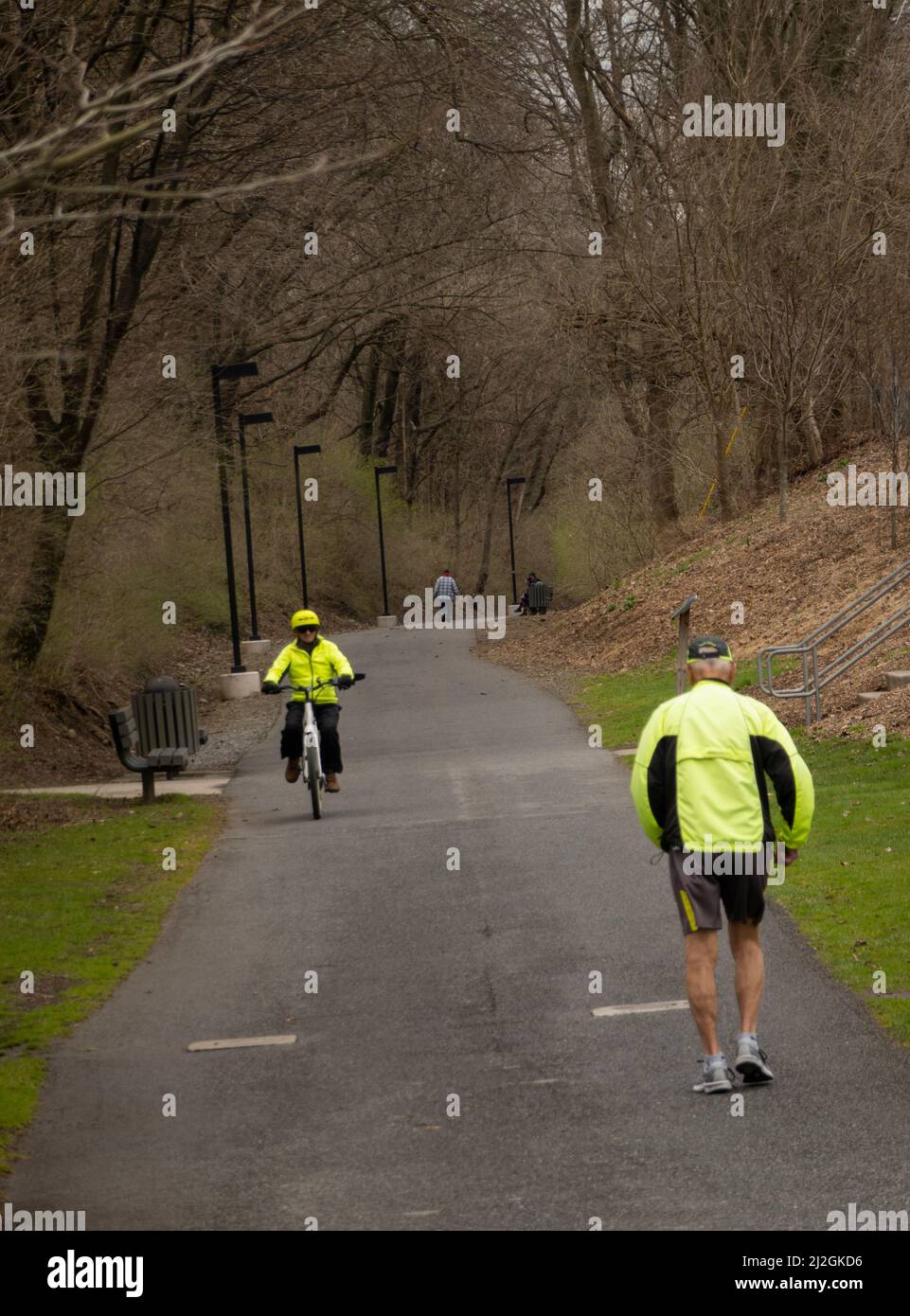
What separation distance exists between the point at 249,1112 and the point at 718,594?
2518 cm

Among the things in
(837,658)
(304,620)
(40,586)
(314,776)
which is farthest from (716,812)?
(40,586)

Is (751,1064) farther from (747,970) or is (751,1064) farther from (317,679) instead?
(317,679)

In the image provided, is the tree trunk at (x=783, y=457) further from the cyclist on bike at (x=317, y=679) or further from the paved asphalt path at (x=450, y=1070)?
the paved asphalt path at (x=450, y=1070)

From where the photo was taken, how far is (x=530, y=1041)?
8836mm

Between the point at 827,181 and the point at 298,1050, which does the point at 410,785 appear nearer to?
the point at 298,1050

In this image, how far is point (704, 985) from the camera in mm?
7816

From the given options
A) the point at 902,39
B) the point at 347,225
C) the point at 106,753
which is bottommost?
the point at 106,753

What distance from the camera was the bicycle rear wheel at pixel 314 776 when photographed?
17.0 metres

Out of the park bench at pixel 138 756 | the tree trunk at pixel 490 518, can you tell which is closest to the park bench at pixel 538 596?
the tree trunk at pixel 490 518

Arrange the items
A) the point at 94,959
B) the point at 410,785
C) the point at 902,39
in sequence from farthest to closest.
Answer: the point at 902,39 < the point at 410,785 < the point at 94,959

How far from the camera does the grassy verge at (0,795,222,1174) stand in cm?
959

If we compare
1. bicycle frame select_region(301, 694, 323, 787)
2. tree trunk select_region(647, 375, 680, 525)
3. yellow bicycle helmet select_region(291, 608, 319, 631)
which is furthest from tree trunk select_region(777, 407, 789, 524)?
bicycle frame select_region(301, 694, 323, 787)

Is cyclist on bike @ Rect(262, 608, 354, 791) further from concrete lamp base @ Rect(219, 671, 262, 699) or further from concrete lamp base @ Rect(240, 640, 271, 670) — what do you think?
concrete lamp base @ Rect(240, 640, 271, 670)

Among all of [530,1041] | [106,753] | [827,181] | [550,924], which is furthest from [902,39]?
[530,1041]
